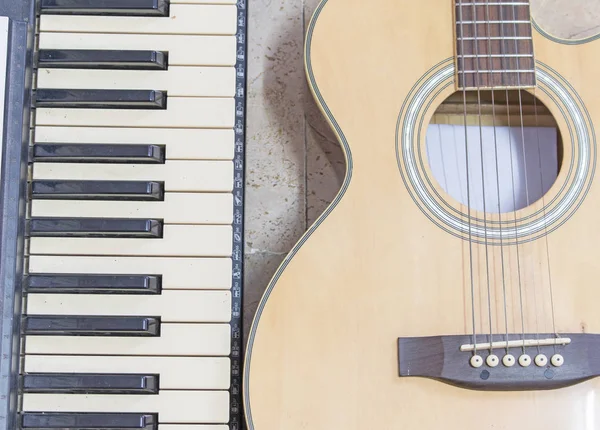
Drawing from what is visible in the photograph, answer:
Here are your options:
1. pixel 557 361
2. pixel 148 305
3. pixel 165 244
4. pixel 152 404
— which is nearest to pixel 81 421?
pixel 152 404

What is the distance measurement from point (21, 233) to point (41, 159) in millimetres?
133

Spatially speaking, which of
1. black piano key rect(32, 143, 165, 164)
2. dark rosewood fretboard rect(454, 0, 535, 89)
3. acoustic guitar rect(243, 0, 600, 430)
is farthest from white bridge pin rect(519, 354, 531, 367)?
black piano key rect(32, 143, 165, 164)

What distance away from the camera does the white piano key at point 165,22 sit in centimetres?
125

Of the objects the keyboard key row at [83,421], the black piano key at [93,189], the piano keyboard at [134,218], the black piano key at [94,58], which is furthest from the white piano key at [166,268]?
the black piano key at [94,58]

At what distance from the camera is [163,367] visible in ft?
3.85

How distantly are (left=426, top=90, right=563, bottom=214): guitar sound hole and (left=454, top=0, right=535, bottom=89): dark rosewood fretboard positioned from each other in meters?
0.06

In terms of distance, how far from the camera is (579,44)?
3.98 feet

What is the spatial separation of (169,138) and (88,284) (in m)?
0.29

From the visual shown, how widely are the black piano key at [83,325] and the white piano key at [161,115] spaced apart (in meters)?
0.34

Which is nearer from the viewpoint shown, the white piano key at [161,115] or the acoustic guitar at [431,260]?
the acoustic guitar at [431,260]

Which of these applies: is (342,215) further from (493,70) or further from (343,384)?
(493,70)

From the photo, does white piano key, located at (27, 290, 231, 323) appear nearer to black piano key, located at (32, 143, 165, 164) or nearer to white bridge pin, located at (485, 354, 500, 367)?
black piano key, located at (32, 143, 165, 164)

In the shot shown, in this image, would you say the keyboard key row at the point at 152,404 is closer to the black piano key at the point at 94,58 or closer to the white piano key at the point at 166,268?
the white piano key at the point at 166,268

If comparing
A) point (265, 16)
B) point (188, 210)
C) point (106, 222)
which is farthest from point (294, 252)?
point (265, 16)
